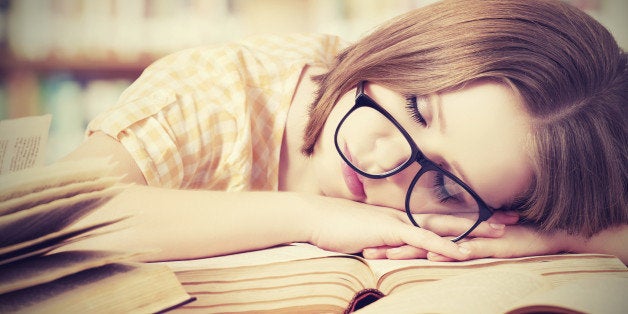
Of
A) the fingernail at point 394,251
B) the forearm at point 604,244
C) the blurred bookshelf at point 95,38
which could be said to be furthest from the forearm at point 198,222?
the blurred bookshelf at point 95,38

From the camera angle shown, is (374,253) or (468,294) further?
(374,253)

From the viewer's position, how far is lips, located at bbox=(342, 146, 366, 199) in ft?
2.49

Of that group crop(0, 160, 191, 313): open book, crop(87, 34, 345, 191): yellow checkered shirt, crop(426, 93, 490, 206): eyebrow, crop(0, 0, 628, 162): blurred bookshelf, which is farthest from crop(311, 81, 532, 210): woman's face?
crop(0, 0, 628, 162): blurred bookshelf

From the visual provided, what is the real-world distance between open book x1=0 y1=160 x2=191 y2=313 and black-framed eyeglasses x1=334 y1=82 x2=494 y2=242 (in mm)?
418

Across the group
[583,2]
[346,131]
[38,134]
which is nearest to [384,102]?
[346,131]

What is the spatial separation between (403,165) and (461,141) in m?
0.09

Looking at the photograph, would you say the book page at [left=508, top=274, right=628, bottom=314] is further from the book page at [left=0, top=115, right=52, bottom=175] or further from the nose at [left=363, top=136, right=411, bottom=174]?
the book page at [left=0, top=115, right=52, bottom=175]

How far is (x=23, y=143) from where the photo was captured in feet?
2.62

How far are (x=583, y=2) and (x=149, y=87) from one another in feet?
4.05

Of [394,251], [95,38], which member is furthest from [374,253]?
[95,38]

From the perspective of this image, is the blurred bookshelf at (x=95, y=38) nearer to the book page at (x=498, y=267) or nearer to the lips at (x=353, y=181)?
the lips at (x=353, y=181)

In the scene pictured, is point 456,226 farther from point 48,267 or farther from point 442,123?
point 48,267

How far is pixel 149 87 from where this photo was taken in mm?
815

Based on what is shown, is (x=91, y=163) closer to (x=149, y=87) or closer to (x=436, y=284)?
(x=436, y=284)
